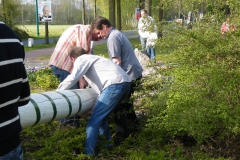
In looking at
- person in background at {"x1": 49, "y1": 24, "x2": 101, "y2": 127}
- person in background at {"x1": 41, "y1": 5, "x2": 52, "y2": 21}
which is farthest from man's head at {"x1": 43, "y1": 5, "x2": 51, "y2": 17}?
person in background at {"x1": 49, "y1": 24, "x2": 101, "y2": 127}

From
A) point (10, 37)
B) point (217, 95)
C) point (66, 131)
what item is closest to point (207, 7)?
point (217, 95)

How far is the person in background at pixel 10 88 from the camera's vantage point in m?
1.79

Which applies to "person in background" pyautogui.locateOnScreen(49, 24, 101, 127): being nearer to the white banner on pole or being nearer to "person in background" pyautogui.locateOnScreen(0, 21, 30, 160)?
"person in background" pyautogui.locateOnScreen(0, 21, 30, 160)

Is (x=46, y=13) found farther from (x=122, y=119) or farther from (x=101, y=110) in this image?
(x=101, y=110)

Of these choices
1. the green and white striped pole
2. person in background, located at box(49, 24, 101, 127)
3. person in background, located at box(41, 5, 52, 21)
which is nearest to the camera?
the green and white striped pole

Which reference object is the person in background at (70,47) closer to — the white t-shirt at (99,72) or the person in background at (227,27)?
the white t-shirt at (99,72)

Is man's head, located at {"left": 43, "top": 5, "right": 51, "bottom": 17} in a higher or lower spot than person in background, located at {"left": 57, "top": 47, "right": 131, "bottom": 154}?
higher

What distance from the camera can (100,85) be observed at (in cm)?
438

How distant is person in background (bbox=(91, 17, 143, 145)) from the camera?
491cm

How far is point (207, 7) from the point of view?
4.63 m

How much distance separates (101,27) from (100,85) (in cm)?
91

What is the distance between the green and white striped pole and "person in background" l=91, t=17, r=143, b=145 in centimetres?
50

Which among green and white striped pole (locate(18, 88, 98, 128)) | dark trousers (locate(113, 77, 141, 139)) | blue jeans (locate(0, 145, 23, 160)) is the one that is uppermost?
blue jeans (locate(0, 145, 23, 160))

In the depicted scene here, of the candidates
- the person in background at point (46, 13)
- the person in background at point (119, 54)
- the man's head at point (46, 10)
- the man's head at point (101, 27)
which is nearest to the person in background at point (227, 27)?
the person in background at point (119, 54)
